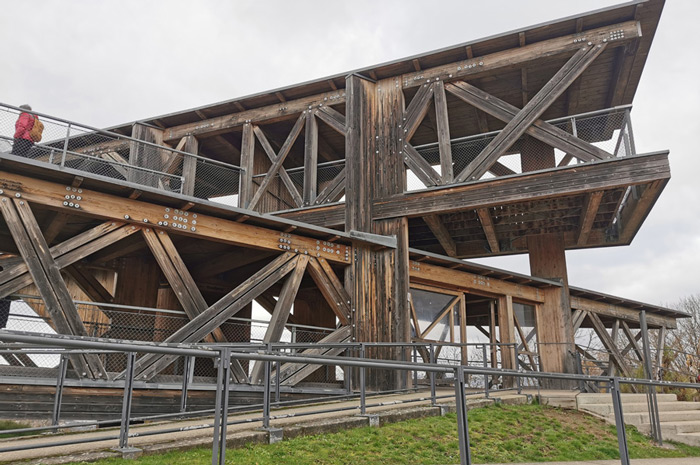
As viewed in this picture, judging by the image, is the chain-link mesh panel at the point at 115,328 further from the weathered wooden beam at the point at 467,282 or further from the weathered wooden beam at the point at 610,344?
the weathered wooden beam at the point at 610,344

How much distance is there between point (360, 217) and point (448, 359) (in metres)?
4.24

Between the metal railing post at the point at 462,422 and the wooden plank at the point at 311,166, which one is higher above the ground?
the wooden plank at the point at 311,166

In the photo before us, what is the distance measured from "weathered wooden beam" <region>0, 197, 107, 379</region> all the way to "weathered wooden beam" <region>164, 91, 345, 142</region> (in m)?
8.61

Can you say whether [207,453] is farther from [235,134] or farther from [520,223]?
[235,134]

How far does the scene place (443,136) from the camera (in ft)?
Result: 46.6

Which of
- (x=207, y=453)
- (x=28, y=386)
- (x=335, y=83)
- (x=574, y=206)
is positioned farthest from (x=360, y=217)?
(x=207, y=453)

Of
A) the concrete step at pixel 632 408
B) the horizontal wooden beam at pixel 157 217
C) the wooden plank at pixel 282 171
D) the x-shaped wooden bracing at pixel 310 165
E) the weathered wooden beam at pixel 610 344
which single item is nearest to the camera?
the horizontal wooden beam at pixel 157 217

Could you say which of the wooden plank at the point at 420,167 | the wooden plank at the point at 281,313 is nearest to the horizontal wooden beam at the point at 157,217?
the wooden plank at the point at 281,313

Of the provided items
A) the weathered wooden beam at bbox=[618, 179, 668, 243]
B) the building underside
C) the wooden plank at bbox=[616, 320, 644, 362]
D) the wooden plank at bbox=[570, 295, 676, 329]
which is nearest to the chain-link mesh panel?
the building underside

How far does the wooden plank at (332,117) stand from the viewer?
15.4m

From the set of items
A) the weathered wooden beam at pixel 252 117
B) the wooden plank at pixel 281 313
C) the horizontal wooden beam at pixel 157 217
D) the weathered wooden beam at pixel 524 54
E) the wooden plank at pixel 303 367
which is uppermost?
the weathered wooden beam at pixel 524 54

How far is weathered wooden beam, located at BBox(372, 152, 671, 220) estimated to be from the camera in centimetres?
1198

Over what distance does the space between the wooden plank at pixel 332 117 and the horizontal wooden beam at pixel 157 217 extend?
407 cm

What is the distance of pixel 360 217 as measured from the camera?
47.5ft
